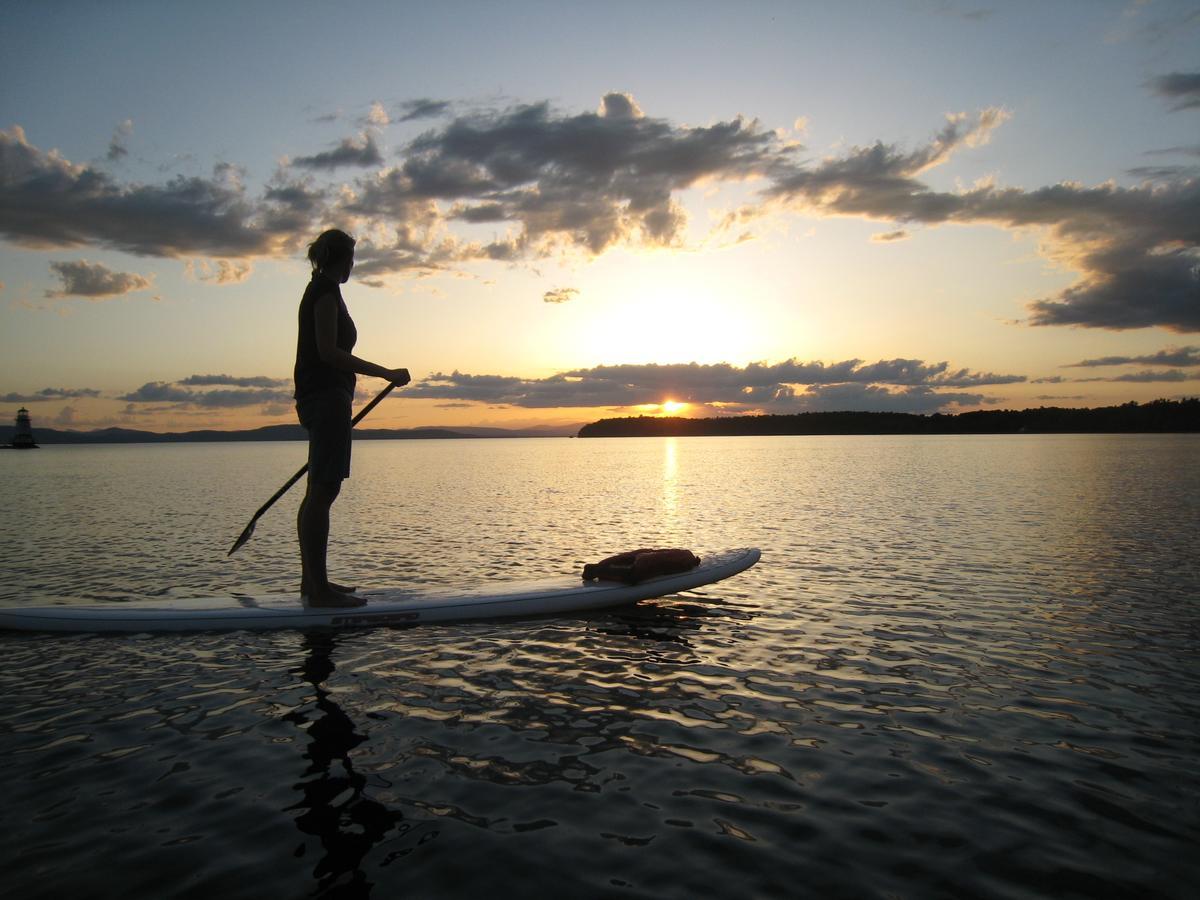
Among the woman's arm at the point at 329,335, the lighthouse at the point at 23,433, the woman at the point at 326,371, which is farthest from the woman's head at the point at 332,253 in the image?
the lighthouse at the point at 23,433

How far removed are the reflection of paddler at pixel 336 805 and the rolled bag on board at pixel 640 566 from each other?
16.4 ft

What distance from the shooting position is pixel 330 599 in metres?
9.77

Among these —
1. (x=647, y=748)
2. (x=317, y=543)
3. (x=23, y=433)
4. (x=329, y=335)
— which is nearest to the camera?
(x=647, y=748)

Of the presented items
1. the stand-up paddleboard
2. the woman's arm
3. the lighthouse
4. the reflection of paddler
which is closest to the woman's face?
the woman's arm

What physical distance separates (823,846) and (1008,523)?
20091 millimetres

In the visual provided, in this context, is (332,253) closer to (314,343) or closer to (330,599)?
(314,343)

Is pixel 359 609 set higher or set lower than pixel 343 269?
lower

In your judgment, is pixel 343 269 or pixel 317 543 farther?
pixel 317 543

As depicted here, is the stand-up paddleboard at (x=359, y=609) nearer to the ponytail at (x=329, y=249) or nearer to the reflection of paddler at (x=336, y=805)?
the reflection of paddler at (x=336, y=805)

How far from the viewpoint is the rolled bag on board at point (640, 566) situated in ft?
36.2

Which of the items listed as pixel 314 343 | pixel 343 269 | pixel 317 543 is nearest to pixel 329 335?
pixel 314 343

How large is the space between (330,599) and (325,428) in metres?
2.61

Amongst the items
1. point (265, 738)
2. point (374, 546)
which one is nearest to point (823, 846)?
point (265, 738)

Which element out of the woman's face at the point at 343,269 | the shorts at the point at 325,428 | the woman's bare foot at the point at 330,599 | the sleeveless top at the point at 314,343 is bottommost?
the woman's bare foot at the point at 330,599
